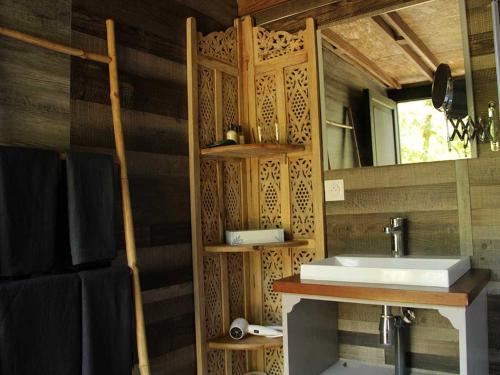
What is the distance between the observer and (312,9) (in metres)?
2.31

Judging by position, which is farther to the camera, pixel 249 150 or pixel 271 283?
pixel 271 283

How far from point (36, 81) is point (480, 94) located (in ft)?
5.58

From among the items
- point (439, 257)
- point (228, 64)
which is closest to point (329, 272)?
point (439, 257)

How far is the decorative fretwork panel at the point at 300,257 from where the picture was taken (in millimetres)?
2258

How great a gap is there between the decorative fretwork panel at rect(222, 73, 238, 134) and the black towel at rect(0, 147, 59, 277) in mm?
1038

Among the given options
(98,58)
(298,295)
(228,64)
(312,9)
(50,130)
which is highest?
(312,9)

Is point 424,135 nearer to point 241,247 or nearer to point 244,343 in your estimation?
point 241,247

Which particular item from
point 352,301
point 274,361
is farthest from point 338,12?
point 274,361

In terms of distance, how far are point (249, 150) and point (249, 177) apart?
35 centimetres

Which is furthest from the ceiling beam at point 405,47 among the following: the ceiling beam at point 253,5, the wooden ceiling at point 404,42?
the ceiling beam at point 253,5

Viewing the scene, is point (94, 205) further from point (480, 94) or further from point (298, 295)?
point (480, 94)

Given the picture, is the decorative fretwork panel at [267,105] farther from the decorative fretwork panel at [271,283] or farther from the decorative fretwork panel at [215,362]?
the decorative fretwork panel at [215,362]

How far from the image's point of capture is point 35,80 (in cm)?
158

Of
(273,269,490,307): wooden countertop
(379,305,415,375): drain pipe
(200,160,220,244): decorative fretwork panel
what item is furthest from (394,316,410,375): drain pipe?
(200,160,220,244): decorative fretwork panel
